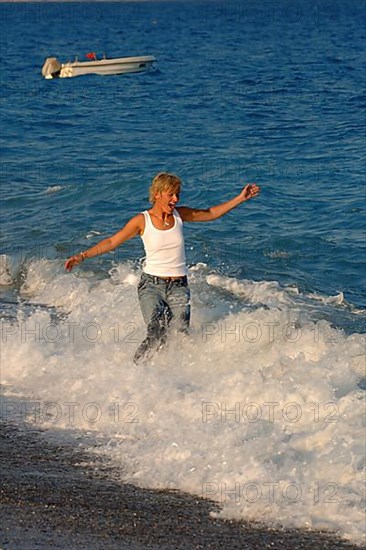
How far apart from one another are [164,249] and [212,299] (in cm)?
278

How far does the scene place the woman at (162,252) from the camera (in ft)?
25.7

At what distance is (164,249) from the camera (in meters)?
7.95

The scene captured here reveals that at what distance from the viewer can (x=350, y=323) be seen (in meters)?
10.6

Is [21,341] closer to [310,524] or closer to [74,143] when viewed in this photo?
[310,524]

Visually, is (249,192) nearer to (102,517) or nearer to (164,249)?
(164,249)

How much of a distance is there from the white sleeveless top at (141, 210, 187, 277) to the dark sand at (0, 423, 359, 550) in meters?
1.80

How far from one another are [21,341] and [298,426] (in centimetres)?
303

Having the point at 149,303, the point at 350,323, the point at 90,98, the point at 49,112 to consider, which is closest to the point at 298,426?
the point at 149,303

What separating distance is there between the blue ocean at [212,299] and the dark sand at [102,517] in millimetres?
156

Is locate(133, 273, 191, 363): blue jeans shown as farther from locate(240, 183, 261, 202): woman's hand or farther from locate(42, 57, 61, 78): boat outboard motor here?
locate(42, 57, 61, 78): boat outboard motor
